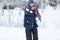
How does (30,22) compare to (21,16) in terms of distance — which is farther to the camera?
(21,16)

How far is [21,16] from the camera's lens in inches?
346

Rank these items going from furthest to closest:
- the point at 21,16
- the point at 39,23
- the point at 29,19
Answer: the point at 21,16
the point at 39,23
the point at 29,19

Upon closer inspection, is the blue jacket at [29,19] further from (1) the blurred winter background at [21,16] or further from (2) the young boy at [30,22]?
(1) the blurred winter background at [21,16]

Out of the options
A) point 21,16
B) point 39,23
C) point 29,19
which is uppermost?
point 29,19

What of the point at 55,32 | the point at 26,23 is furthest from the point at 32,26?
Result: the point at 55,32

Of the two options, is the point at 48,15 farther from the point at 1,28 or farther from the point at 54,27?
the point at 1,28

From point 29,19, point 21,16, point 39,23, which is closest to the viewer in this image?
point 29,19

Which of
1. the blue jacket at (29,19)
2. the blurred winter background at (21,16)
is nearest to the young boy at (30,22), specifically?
the blue jacket at (29,19)

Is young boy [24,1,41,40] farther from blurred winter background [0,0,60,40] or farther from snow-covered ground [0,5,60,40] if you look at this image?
blurred winter background [0,0,60,40]

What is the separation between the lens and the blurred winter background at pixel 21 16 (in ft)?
27.7

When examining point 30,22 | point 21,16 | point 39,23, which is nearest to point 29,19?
point 30,22

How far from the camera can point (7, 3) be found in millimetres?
8781

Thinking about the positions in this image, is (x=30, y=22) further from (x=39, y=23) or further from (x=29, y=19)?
(x=39, y=23)

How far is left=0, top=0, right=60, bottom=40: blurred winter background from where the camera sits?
332 inches
